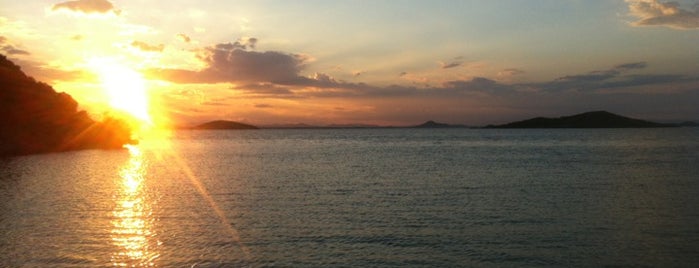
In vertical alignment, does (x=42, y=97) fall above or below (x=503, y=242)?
above

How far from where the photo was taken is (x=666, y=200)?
40250 mm

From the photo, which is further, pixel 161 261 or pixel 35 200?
pixel 35 200

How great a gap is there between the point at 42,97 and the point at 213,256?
124 meters

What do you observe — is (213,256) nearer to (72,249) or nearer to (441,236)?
(72,249)

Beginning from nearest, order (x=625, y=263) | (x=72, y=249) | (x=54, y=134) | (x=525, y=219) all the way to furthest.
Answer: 1. (x=625, y=263)
2. (x=72, y=249)
3. (x=525, y=219)
4. (x=54, y=134)

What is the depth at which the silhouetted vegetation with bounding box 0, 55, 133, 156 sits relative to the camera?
10978 cm

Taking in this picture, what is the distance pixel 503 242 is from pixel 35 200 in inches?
1390

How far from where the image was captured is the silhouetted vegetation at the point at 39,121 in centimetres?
10978

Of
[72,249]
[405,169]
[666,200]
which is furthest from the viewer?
[405,169]

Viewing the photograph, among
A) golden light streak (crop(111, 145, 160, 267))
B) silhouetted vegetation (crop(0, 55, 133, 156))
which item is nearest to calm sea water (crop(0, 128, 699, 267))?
golden light streak (crop(111, 145, 160, 267))

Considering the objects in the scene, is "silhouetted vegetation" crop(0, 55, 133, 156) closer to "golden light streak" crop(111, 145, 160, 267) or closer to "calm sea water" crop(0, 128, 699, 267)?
"calm sea water" crop(0, 128, 699, 267)

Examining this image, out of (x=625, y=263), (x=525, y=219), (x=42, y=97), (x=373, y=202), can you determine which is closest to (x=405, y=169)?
(x=373, y=202)

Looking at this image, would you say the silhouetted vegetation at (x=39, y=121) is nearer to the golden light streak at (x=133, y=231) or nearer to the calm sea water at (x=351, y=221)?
the calm sea water at (x=351, y=221)

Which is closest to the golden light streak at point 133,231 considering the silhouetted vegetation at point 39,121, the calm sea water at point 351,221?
the calm sea water at point 351,221
